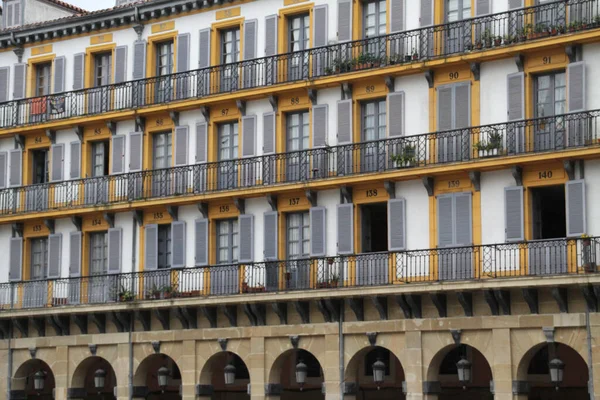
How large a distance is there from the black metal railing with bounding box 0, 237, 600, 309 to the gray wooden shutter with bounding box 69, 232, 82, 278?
470mm

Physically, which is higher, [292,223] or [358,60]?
[358,60]

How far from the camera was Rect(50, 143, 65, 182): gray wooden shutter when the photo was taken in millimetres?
59156

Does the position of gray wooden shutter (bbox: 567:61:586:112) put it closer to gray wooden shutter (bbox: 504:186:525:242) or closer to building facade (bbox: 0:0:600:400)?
building facade (bbox: 0:0:600:400)

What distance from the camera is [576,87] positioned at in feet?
152

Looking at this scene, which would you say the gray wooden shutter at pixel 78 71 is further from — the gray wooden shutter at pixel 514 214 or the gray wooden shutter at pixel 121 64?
the gray wooden shutter at pixel 514 214

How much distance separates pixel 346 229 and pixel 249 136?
556cm

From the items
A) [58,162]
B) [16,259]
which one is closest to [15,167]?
[58,162]

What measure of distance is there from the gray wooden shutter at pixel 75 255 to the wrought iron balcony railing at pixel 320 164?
119 cm

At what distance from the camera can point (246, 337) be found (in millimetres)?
53062

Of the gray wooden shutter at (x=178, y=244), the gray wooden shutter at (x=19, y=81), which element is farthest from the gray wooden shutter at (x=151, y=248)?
the gray wooden shutter at (x=19, y=81)

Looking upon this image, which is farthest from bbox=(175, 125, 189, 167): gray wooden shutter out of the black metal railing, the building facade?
the black metal railing

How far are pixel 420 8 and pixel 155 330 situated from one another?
584 inches

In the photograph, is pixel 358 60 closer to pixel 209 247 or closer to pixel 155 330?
pixel 209 247

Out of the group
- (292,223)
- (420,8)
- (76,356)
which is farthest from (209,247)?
(420,8)
